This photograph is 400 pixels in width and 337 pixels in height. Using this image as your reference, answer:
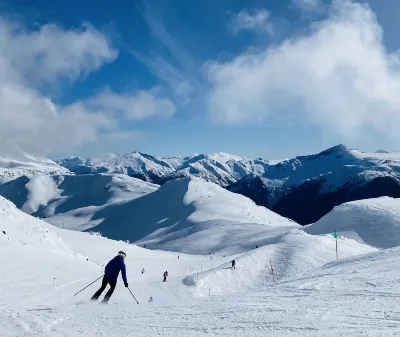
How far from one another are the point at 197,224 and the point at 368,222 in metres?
66.1

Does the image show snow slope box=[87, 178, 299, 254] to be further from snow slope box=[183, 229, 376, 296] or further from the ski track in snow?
the ski track in snow

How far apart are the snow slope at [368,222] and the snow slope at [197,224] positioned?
16.5m

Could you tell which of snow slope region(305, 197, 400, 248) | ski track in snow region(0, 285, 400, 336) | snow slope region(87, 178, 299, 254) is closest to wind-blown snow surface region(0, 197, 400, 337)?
ski track in snow region(0, 285, 400, 336)

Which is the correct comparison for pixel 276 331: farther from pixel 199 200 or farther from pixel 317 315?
pixel 199 200

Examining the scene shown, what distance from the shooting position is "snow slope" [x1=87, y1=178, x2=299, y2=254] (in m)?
96.7

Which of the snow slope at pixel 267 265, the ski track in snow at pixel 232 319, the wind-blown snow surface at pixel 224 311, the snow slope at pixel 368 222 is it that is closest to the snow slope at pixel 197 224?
the snow slope at pixel 368 222

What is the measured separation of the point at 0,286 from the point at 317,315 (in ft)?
51.7

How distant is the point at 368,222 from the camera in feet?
266

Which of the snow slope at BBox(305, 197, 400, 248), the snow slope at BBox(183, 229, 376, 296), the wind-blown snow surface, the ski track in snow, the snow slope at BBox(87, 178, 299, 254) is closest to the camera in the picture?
the ski track in snow

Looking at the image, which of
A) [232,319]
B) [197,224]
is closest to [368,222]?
[197,224]

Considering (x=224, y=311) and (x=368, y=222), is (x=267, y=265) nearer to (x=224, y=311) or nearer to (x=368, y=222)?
(x=224, y=311)

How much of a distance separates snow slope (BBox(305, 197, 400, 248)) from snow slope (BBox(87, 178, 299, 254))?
54.0 ft

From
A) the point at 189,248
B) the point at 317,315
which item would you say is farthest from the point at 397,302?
the point at 189,248

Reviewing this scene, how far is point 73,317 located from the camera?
380 inches
